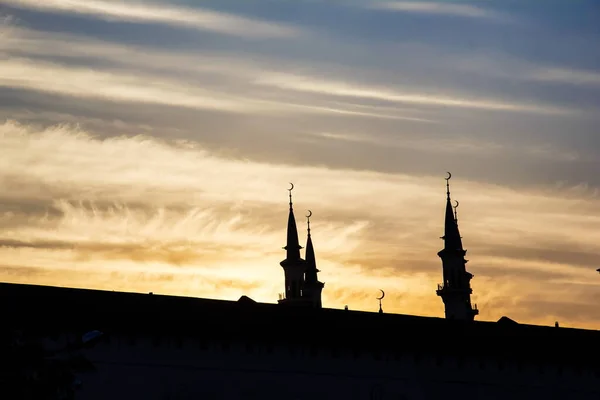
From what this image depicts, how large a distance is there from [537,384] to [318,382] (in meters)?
10.0

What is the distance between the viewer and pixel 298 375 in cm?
5638

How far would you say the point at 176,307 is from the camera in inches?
2170

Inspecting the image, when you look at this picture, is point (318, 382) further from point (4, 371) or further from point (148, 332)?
point (4, 371)

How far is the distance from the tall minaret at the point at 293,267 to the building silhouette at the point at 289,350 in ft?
136

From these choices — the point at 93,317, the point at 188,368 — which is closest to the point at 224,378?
the point at 188,368

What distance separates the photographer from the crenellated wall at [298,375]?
5219cm

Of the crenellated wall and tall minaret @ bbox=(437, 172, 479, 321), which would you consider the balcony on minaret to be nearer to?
tall minaret @ bbox=(437, 172, 479, 321)

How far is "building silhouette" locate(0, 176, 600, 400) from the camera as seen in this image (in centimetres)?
5194

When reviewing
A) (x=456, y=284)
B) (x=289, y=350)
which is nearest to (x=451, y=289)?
(x=456, y=284)

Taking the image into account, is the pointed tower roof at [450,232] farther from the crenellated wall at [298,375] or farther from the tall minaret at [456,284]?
the crenellated wall at [298,375]

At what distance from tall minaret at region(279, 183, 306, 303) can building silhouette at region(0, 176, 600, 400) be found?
41522mm

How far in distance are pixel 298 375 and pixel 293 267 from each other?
50654 mm

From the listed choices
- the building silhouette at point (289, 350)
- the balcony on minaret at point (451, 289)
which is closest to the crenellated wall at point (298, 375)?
the building silhouette at point (289, 350)

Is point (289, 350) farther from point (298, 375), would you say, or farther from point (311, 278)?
point (311, 278)
